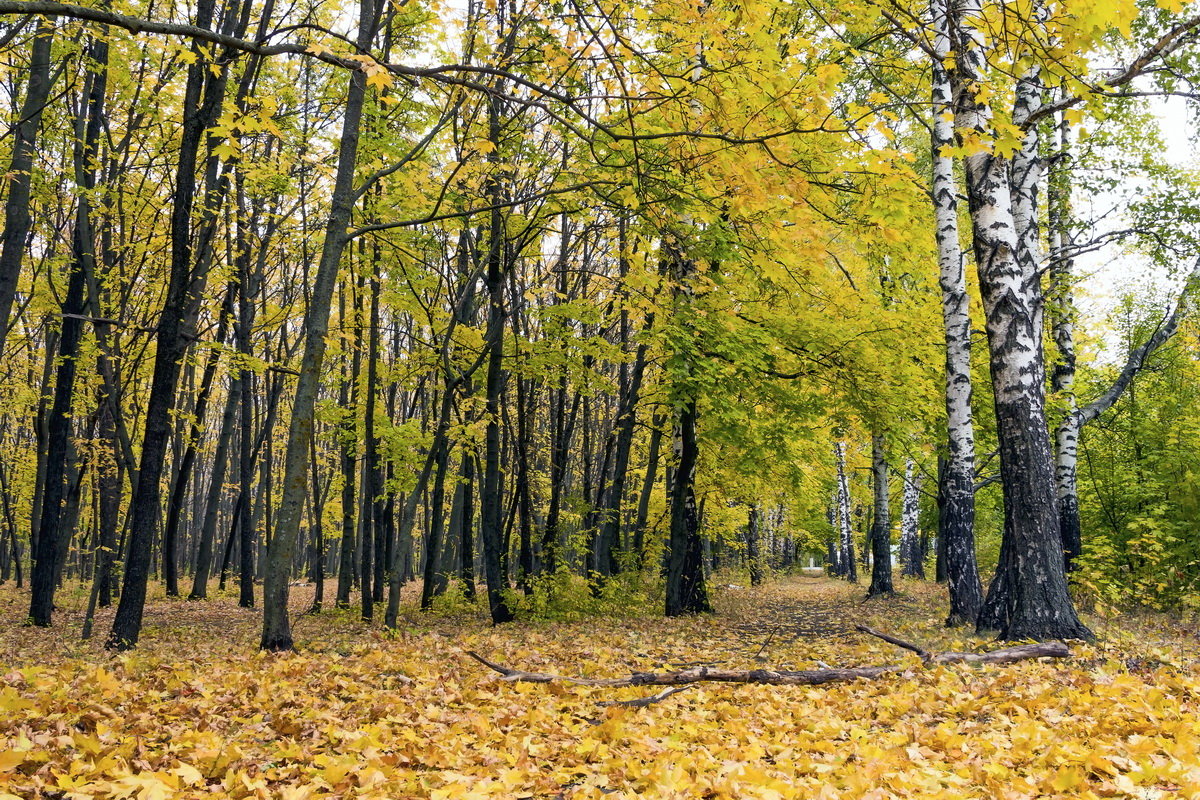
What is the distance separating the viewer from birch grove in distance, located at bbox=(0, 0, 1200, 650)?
16.4ft

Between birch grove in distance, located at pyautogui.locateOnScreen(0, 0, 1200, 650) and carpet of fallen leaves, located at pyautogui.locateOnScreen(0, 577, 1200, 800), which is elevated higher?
birch grove in distance, located at pyautogui.locateOnScreen(0, 0, 1200, 650)

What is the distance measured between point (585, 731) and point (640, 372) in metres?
9.76

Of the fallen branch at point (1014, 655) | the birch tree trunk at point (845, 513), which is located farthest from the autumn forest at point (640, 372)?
the birch tree trunk at point (845, 513)

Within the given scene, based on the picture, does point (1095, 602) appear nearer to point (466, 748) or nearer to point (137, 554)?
point (466, 748)

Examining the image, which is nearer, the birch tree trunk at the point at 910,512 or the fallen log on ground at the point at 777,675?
the fallen log on ground at the point at 777,675

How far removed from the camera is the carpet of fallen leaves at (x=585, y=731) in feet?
9.04

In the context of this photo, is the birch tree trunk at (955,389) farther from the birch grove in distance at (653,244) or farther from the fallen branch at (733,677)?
the fallen branch at (733,677)

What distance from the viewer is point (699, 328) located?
1032 cm

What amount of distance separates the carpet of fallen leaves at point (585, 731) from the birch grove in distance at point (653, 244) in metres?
1.85

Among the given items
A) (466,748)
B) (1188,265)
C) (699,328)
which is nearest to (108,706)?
(466,748)

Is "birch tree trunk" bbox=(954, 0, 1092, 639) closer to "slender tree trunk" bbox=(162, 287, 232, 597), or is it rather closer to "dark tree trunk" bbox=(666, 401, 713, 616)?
"dark tree trunk" bbox=(666, 401, 713, 616)

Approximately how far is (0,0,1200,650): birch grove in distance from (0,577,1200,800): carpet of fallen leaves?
1.85 m

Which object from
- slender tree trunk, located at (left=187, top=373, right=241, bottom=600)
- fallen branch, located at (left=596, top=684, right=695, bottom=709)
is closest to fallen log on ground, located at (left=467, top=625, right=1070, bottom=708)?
fallen branch, located at (left=596, top=684, right=695, bottom=709)

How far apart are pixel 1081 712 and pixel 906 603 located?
11510 millimetres
